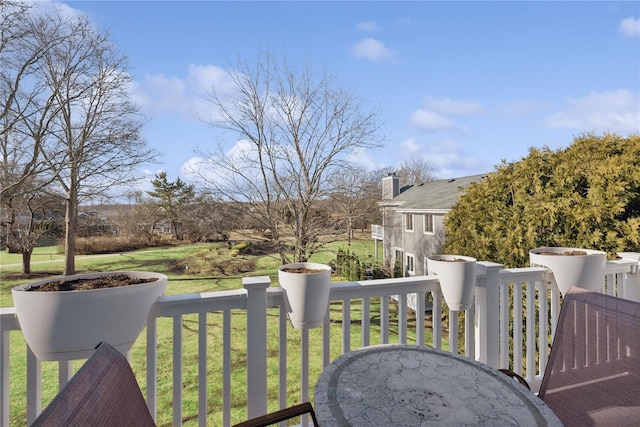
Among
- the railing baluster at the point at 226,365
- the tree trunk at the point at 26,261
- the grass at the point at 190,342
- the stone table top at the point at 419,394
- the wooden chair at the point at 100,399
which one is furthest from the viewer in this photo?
the tree trunk at the point at 26,261

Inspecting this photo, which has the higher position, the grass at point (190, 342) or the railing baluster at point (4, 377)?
the railing baluster at point (4, 377)

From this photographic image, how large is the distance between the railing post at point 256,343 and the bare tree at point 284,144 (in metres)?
6.23

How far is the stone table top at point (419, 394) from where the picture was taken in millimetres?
837

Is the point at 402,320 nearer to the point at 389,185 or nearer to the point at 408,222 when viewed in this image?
the point at 408,222

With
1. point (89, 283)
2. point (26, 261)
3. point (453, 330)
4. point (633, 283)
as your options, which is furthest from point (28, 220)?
point (633, 283)

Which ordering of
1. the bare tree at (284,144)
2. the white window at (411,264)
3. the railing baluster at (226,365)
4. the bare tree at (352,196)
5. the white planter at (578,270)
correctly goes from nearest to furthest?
the railing baluster at (226,365) < the white planter at (578,270) < the bare tree at (284,144) < the bare tree at (352,196) < the white window at (411,264)

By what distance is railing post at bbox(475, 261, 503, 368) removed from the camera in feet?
6.09

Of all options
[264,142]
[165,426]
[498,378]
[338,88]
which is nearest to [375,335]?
[165,426]

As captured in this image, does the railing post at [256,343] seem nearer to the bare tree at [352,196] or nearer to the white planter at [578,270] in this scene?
the white planter at [578,270]

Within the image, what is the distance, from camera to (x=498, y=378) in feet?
3.56

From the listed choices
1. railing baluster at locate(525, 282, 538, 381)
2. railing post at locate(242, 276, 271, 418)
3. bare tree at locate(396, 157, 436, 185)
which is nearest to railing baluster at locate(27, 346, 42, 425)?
railing post at locate(242, 276, 271, 418)

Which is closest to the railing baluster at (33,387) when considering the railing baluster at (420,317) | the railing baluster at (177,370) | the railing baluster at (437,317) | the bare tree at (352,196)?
the railing baluster at (177,370)

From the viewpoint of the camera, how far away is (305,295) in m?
1.44

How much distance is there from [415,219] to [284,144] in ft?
18.5
